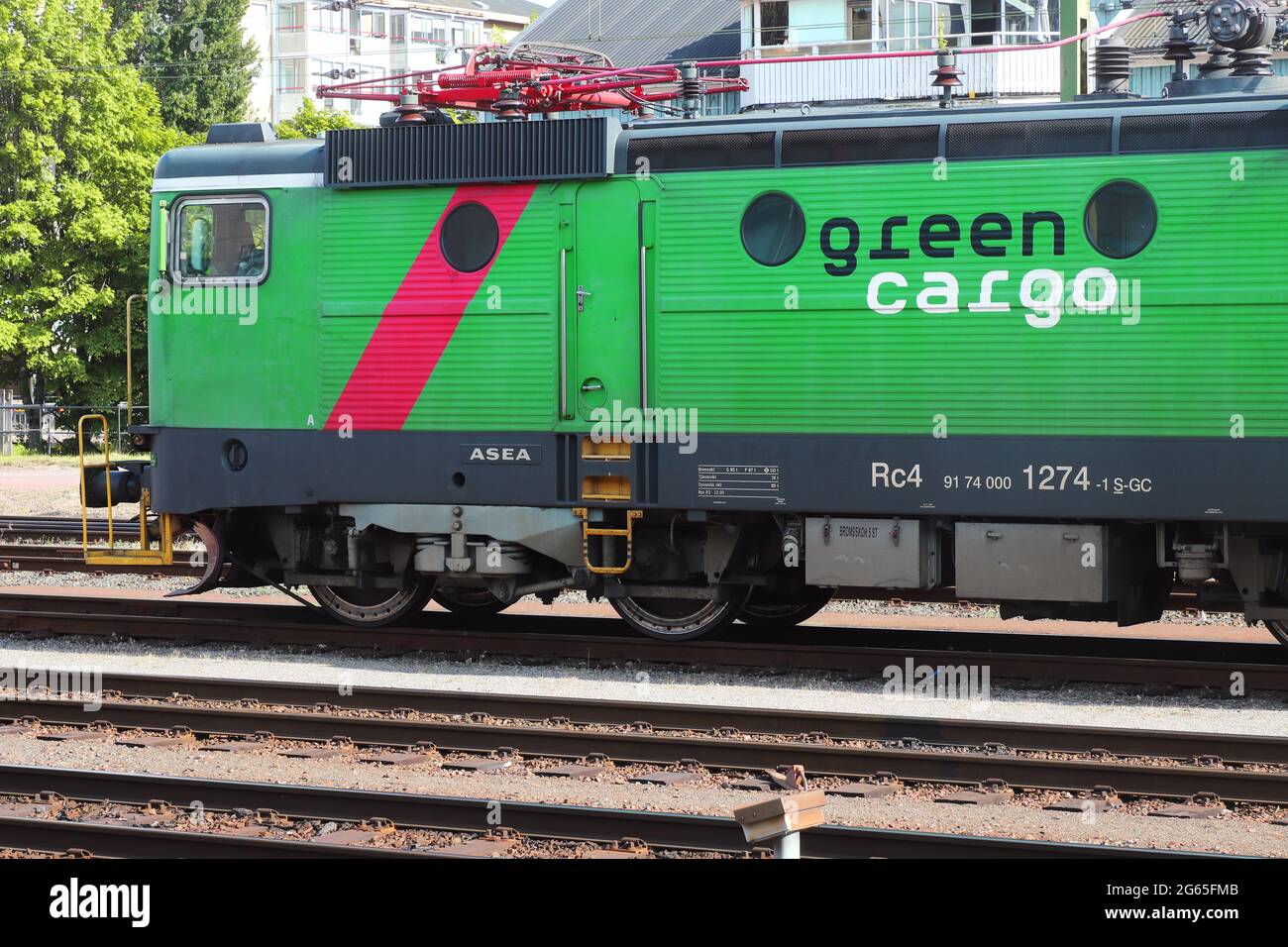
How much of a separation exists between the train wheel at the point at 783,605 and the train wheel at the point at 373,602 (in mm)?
2705

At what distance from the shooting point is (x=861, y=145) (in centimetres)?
1160

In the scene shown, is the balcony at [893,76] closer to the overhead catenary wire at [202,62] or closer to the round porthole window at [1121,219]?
the overhead catenary wire at [202,62]

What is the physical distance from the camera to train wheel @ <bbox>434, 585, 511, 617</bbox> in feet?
46.1

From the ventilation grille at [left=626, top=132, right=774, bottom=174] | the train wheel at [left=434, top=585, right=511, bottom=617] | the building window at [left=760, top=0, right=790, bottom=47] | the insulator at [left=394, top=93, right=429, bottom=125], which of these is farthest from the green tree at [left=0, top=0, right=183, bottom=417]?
the ventilation grille at [left=626, top=132, right=774, bottom=174]

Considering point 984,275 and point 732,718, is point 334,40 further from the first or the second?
point 732,718

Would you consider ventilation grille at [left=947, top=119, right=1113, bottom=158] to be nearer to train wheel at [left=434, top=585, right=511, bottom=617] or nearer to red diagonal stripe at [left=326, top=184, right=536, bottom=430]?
red diagonal stripe at [left=326, top=184, right=536, bottom=430]

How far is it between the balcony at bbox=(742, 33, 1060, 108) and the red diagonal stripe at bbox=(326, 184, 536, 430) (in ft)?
95.6

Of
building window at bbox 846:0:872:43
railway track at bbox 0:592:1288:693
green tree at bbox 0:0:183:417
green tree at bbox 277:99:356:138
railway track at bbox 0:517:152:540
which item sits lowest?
railway track at bbox 0:592:1288:693

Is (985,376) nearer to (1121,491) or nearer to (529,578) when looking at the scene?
(1121,491)

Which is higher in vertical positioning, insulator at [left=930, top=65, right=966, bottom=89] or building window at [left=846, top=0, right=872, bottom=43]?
building window at [left=846, top=0, right=872, bottom=43]

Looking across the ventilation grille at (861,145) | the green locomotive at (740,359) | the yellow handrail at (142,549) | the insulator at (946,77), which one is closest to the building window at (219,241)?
Result: the green locomotive at (740,359)

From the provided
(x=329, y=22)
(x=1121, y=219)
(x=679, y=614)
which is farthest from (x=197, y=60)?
(x=1121, y=219)

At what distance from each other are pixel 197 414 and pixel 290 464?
1005 millimetres

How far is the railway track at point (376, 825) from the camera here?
727cm
